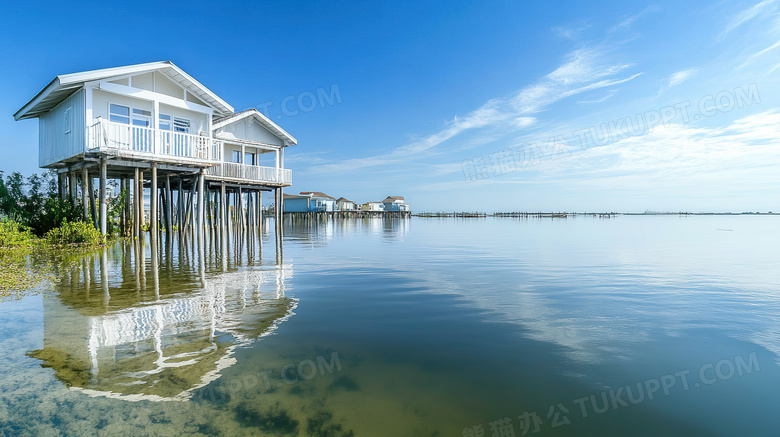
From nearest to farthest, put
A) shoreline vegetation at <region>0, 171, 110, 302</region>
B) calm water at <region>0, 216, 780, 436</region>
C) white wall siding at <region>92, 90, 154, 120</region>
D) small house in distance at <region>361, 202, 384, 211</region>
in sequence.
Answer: calm water at <region>0, 216, 780, 436</region>, shoreline vegetation at <region>0, 171, 110, 302</region>, white wall siding at <region>92, 90, 154, 120</region>, small house in distance at <region>361, 202, 384, 211</region>

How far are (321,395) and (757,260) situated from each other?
57.0 ft

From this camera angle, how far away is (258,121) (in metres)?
25.7

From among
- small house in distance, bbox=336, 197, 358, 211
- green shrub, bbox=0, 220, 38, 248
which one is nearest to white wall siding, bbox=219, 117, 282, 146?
green shrub, bbox=0, 220, 38, 248

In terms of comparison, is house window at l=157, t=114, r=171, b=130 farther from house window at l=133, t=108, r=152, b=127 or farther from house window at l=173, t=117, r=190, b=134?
house window at l=133, t=108, r=152, b=127

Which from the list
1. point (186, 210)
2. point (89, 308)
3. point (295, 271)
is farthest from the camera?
point (186, 210)

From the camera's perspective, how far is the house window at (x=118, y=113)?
53.6ft

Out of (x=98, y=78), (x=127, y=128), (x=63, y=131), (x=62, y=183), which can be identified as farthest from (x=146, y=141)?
(x=62, y=183)

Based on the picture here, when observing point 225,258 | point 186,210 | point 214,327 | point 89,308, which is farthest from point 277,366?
point 186,210

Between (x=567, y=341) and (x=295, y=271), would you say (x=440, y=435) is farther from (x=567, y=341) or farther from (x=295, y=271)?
(x=295, y=271)

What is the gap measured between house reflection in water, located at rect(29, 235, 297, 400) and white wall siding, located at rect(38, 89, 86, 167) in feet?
29.4

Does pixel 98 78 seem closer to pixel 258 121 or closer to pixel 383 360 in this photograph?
pixel 258 121

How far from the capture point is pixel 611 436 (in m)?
2.71

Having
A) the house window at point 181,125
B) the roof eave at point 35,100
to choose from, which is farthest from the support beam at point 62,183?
the house window at point 181,125

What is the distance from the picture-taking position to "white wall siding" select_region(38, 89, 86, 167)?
15.2 m
